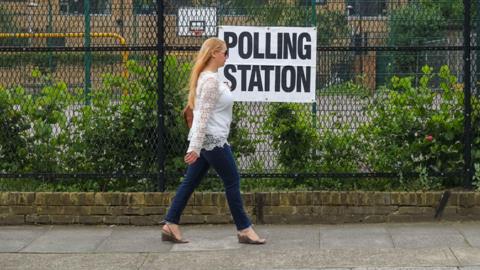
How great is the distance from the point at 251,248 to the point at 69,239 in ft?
5.65

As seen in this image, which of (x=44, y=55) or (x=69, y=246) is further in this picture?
(x=44, y=55)

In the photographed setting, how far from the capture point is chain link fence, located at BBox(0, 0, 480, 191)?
8.60 m

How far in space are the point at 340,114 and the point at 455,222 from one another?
4.90 ft

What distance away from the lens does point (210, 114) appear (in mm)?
7414

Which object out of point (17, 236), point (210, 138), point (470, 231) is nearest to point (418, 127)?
point (470, 231)

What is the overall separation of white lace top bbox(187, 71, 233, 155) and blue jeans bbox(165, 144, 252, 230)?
0.10 meters

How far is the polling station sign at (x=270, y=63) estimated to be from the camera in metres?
8.59

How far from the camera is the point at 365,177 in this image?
8.63 metres

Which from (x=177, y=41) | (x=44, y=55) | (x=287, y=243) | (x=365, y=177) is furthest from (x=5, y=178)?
(x=365, y=177)

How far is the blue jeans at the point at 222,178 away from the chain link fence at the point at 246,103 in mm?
884

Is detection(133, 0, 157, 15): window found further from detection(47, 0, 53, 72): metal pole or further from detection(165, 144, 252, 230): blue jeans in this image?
detection(165, 144, 252, 230): blue jeans

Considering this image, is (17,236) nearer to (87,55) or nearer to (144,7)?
(87,55)

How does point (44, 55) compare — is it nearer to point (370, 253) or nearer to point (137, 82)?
point (137, 82)

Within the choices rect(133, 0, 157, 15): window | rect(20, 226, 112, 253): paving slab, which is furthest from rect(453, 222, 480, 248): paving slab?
rect(133, 0, 157, 15): window
